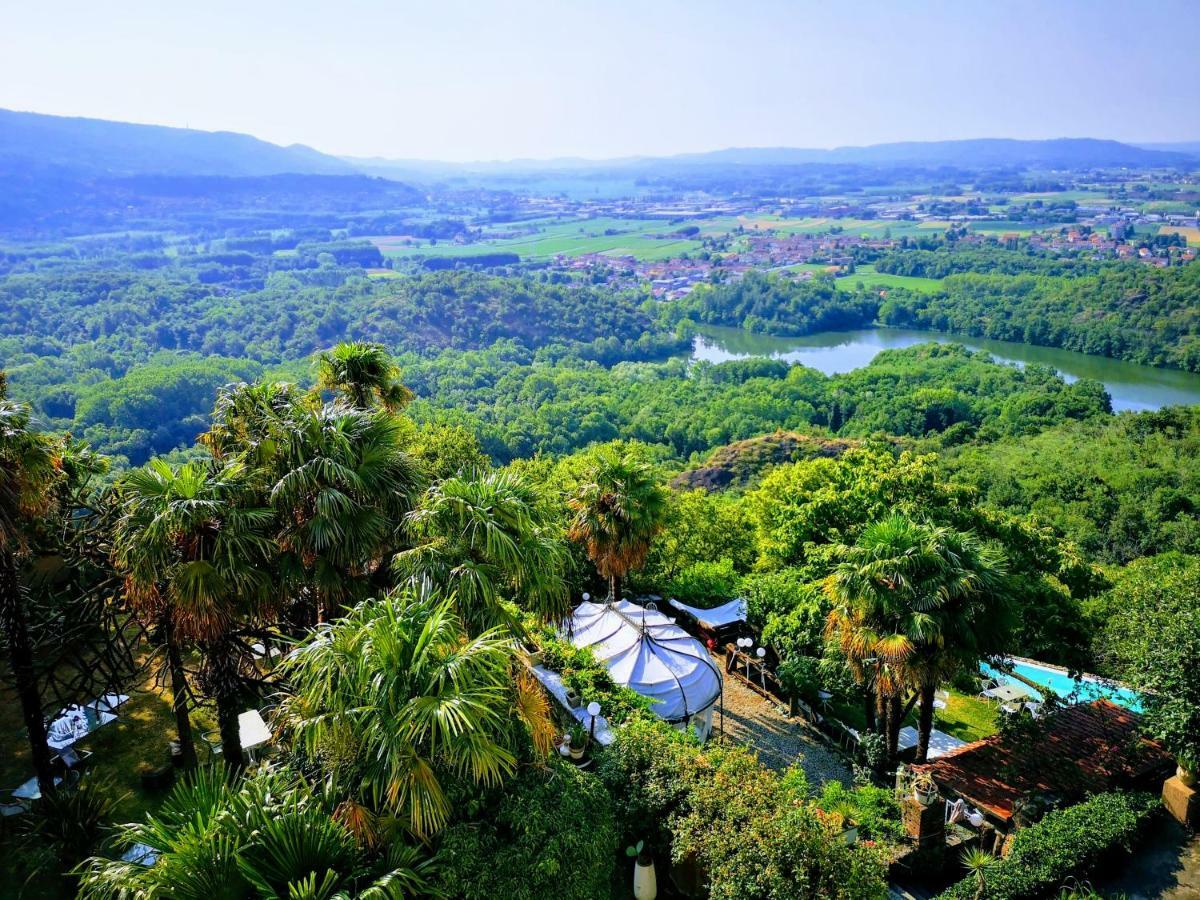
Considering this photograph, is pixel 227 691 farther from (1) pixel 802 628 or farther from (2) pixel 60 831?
(1) pixel 802 628

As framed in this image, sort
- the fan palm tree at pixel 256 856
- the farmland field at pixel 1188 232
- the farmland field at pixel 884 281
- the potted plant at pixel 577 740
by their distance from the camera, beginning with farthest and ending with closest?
the farmland field at pixel 1188 232, the farmland field at pixel 884 281, the potted plant at pixel 577 740, the fan palm tree at pixel 256 856

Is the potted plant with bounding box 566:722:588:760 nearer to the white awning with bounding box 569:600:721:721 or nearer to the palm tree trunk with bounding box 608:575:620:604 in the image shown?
the white awning with bounding box 569:600:721:721

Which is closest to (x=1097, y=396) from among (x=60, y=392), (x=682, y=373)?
(x=682, y=373)

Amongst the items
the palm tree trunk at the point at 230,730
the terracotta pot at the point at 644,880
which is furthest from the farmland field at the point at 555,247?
the terracotta pot at the point at 644,880

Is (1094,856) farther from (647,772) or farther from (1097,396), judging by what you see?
(1097,396)

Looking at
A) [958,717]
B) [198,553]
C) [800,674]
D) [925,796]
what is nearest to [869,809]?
[925,796]

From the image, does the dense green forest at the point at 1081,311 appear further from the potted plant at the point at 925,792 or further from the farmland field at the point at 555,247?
the farmland field at the point at 555,247
